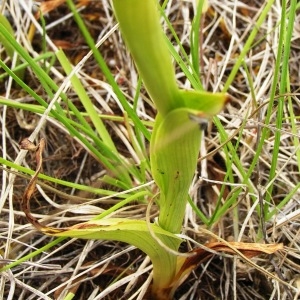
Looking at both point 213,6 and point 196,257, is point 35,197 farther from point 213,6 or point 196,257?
point 213,6

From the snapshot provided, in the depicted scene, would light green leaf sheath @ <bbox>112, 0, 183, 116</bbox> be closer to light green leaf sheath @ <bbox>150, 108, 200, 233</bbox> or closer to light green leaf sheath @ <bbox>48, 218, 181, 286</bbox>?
light green leaf sheath @ <bbox>150, 108, 200, 233</bbox>

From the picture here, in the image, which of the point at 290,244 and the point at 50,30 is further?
the point at 50,30

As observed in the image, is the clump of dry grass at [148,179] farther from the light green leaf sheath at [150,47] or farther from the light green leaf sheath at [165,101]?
the light green leaf sheath at [150,47]

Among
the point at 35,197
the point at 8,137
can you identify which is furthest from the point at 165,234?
the point at 8,137

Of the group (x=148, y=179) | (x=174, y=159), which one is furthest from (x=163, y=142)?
(x=148, y=179)

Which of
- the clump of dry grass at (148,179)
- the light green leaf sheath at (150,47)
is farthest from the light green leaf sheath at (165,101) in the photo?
the clump of dry grass at (148,179)

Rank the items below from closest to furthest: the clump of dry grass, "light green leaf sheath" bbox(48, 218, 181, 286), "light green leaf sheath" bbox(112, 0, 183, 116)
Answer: "light green leaf sheath" bbox(112, 0, 183, 116) → "light green leaf sheath" bbox(48, 218, 181, 286) → the clump of dry grass

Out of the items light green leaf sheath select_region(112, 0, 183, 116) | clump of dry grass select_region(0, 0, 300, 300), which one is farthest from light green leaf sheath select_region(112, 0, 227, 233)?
clump of dry grass select_region(0, 0, 300, 300)

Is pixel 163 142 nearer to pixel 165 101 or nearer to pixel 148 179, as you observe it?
pixel 165 101
